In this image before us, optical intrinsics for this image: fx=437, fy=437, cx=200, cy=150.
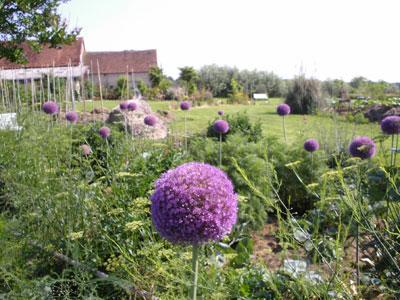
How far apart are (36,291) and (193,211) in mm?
980

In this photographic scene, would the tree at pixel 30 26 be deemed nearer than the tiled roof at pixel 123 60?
Yes

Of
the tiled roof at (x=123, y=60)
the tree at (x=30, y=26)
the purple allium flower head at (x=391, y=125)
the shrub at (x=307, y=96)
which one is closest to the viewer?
the purple allium flower head at (x=391, y=125)

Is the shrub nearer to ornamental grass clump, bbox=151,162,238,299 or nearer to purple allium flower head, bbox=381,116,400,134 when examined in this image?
purple allium flower head, bbox=381,116,400,134

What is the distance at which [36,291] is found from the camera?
204cm

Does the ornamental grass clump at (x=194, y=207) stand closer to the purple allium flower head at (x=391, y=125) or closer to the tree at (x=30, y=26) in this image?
the purple allium flower head at (x=391, y=125)

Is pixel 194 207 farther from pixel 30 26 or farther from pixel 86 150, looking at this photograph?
pixel 30 26

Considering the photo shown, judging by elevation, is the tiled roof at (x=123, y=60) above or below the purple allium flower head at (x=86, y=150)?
above

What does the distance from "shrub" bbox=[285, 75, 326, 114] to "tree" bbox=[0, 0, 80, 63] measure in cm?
865

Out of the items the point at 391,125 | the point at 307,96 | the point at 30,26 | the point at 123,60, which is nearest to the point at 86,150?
the point at 391,125

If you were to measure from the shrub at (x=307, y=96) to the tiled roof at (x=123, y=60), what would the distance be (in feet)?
78.8

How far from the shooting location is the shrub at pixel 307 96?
52.5ft

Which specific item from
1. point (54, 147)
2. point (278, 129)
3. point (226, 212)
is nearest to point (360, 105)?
point (278, 129)

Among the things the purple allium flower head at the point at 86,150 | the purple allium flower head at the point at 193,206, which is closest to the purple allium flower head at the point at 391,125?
the purple allium flower head at the point at 193,206

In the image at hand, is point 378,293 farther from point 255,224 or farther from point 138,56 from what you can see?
point 138,56
